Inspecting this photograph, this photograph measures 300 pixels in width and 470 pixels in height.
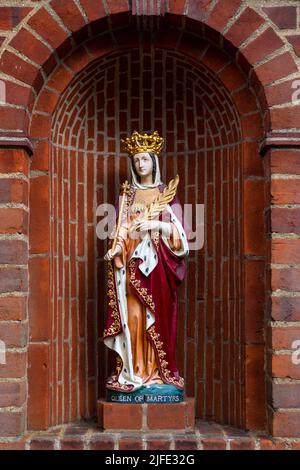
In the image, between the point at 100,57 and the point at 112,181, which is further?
the point at 112,181

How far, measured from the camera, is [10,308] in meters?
4.62

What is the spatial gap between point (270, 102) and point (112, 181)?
4.20 ft

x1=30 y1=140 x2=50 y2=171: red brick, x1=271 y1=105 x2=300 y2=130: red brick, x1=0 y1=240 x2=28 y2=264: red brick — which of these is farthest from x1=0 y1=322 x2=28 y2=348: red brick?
x1=271 y1=105 x2=300 y2=130: red brick

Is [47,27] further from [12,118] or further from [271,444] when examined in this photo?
[271,444]

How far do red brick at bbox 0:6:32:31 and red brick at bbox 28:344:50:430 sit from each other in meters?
1.91

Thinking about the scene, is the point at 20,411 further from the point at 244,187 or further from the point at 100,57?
the point at 100,57

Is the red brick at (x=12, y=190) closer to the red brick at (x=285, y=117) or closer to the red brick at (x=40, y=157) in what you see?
the red brick at (x=40, y=157)

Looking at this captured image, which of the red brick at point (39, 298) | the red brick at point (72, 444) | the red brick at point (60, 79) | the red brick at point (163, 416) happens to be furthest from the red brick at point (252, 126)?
the red brick at point (72, 444)

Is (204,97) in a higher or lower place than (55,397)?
higher

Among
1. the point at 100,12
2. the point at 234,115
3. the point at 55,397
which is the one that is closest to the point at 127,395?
the point at 55,397

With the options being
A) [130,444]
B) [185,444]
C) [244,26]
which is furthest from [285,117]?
[130,444]

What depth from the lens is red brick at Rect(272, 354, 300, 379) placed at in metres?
4.59

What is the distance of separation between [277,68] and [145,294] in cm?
155

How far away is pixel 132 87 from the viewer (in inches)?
212
